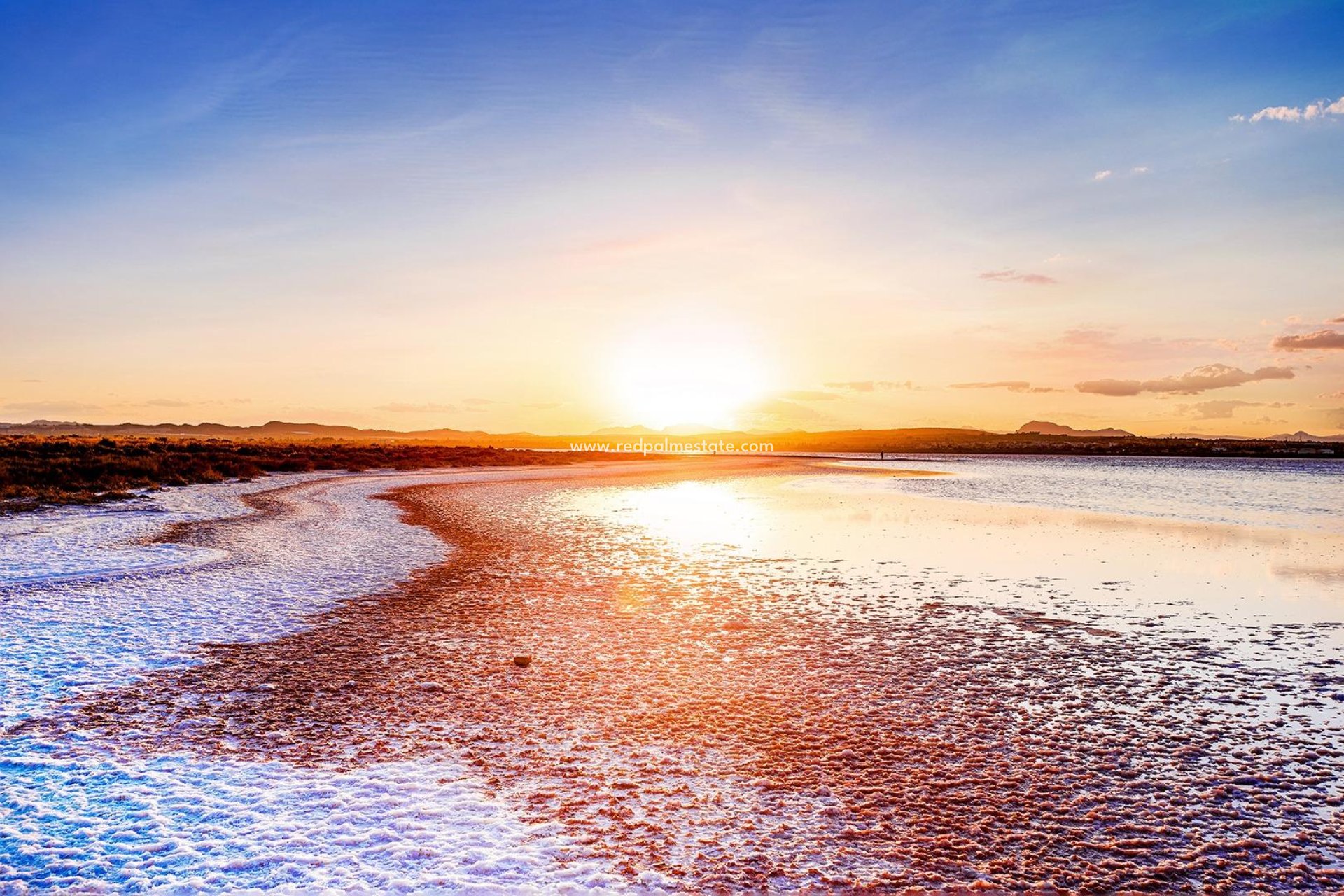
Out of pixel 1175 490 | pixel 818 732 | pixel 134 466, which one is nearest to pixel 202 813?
pixel 818 732

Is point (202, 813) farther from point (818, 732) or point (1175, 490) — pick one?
point (1175, 490)

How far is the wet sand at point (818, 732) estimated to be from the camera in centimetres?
542

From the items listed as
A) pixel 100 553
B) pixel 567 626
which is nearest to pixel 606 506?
pixel 100 553

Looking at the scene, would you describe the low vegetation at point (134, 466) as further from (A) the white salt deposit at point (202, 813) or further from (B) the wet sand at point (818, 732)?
(B) the wet sand at point (818, 732)

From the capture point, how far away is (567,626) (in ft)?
38.2

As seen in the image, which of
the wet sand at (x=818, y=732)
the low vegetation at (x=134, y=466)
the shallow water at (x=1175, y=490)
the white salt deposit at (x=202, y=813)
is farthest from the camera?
the low vegetation at (x=134, y=466)

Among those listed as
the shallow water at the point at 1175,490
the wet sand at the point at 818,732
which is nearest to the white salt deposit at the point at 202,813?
the wet sand at the point at 818,732

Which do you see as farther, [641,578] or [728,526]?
[728,526]

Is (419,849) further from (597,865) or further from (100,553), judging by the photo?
(100,553)

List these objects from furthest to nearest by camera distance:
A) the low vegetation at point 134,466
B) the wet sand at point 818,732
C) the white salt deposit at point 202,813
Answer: the low vegetation at point 134,466 < the wet sand at point 818,732 < the white salt deposit at point 202,813

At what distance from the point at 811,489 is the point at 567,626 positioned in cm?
3086

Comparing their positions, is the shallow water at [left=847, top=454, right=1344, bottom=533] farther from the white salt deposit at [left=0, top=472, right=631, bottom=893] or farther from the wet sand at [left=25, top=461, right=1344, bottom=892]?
the white salt deposit at [left=0, top=472, right=631, bottom=893]

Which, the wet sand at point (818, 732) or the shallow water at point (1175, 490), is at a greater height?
the shallow water at point (1175, 490)

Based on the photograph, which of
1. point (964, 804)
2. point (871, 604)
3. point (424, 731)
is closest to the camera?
point (964, 804)
